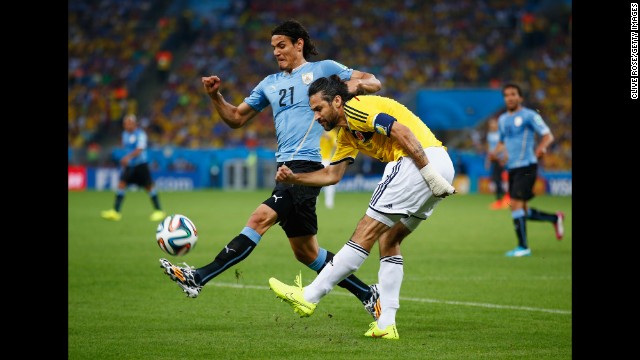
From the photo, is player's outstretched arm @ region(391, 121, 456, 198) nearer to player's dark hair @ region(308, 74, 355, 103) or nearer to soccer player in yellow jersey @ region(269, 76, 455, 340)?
soccer player in yellow jersey @ region(269, 76, 455, 340)

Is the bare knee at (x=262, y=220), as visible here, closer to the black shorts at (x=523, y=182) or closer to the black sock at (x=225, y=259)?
the black sock at (x=225, y=259)

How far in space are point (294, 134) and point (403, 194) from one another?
1.51 metres

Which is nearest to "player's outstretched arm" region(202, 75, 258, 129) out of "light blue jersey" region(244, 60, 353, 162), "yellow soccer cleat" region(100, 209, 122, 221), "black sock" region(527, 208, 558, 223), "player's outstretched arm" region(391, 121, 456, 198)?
"light blue jersey" region(244, 60, 353, 162)

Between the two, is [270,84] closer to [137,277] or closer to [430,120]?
[137,277]

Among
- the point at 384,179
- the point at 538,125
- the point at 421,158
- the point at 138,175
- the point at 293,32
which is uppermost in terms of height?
the point at 293,32

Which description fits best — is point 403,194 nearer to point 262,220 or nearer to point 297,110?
point 262,220

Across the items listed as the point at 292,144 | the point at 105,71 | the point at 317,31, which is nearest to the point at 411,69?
the point at 317,31

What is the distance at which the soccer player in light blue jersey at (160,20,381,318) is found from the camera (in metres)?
8.10

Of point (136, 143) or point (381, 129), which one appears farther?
point (136, 143)

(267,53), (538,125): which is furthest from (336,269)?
(267,53)

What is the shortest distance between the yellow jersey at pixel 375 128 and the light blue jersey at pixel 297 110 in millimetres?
541

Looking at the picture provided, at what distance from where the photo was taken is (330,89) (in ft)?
24.4

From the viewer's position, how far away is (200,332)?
25.8 feet

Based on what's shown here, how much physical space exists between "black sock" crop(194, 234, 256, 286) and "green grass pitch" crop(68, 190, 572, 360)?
50 centimetres
